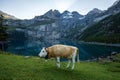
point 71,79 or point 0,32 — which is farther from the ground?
point 0,32

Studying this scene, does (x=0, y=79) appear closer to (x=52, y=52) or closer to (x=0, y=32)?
(x=52, y=52)

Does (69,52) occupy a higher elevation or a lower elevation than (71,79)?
higher

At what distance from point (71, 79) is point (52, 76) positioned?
2.02 m

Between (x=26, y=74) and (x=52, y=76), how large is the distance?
263 cm

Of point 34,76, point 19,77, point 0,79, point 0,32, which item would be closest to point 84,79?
point 34,76

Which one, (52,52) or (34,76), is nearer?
(34,76)

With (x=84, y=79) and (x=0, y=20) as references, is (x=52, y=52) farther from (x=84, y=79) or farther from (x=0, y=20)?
(x=0, y=20)

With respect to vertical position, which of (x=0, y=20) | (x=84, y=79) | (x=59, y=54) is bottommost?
(x=84, y=79)

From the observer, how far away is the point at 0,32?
93438 mm

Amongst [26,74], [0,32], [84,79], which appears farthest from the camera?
[0,32]

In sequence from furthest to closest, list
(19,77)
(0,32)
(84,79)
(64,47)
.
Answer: (0,32), (64,47), (84,79), (19,77)

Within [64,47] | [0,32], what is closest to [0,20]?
[0,32]

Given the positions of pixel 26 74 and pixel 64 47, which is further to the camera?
pixel 64 47

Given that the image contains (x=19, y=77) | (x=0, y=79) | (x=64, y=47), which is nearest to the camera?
(x=0, y=79)
